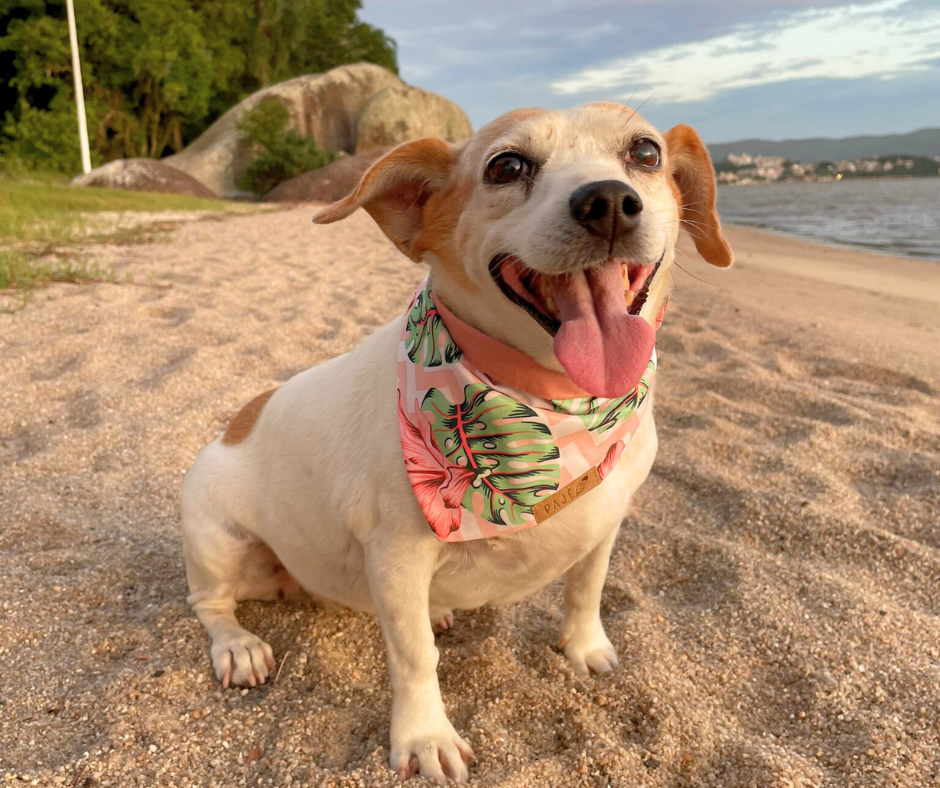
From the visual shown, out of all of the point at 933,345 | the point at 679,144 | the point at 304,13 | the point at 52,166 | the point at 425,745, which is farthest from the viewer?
the point at 304,13

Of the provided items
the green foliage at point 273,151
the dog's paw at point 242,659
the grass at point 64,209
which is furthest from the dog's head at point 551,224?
the green foliage at point 273,151

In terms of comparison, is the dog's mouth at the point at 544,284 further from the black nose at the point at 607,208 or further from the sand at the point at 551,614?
the sand at the point at 551,614

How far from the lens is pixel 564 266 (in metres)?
1.65

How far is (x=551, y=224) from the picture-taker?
1.65 meters

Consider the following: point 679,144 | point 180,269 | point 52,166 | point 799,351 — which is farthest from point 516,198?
point 52,166

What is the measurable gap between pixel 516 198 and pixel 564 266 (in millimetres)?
296

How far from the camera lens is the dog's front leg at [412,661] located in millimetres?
1728

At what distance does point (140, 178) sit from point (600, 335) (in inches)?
751

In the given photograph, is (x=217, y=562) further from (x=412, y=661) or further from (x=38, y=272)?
(x=38, y=272)

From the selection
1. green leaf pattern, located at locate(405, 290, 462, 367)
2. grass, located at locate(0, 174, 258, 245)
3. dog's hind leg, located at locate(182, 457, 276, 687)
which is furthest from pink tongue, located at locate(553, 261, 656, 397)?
grass, located at locate(0, 174, 258, 245)

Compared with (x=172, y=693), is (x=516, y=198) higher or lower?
higher

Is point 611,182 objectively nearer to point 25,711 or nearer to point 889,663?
point 889,663

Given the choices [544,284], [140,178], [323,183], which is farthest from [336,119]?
[544,284]

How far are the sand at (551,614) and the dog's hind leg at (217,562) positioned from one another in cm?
7
